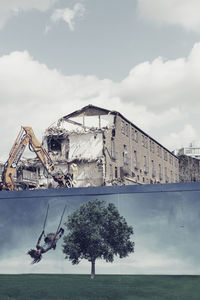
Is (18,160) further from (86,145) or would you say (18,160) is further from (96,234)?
(96,234)

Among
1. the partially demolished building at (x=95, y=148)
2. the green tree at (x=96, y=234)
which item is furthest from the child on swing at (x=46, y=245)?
the partially demolished building at (x=95, y=148)

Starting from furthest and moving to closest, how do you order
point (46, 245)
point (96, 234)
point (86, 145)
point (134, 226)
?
point (86, 145) < point (46, 245) < point (96, 234) < point (134, 226)

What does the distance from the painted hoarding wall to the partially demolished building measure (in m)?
23.6

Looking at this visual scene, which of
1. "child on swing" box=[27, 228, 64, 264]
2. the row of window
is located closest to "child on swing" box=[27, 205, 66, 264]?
"child on swing" box=[27, 228, 64, 264]

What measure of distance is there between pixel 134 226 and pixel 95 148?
87.6ft

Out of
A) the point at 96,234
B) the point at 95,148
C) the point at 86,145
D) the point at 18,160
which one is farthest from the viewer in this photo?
the point at 86,145

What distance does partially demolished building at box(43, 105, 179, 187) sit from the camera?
35156mm

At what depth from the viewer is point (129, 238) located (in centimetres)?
948

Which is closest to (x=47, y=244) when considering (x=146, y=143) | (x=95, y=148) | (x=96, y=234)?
(x=96, y=234)

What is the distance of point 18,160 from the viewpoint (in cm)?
2614

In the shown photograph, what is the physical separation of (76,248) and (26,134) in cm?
1865
